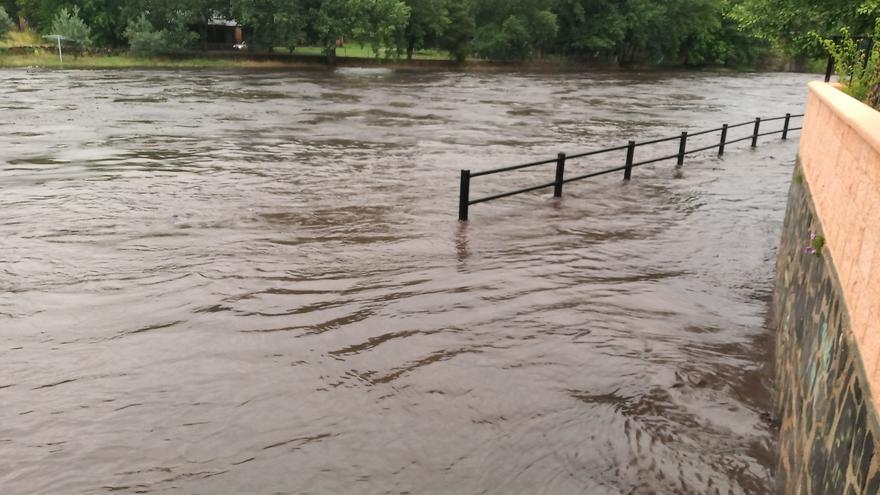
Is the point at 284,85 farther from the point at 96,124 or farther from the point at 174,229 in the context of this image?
the point at 174,229

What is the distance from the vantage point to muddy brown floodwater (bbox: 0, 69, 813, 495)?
535 cm

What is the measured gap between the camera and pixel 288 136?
22344 millimetres

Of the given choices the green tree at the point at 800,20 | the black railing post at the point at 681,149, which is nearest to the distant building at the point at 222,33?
the green tree at the point at 800,20

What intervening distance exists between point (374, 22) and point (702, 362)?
59129 mm

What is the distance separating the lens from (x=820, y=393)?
4242mm

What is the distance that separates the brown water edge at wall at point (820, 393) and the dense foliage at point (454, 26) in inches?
1812

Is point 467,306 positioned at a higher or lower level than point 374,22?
lower

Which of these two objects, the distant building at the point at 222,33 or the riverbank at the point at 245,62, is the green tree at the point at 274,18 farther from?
the distant building at the point at 222,33

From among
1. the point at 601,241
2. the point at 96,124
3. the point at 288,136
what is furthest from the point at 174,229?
the point at 96,124

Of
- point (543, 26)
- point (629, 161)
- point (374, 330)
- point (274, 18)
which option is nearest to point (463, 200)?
point (374, 330)

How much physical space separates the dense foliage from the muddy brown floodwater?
41.1 metres

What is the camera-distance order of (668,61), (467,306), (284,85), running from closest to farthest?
(467,306) → (284,85) → (668,61)

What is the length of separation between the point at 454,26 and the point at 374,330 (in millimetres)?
64455

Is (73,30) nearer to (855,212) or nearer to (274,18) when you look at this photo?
(274,18)
